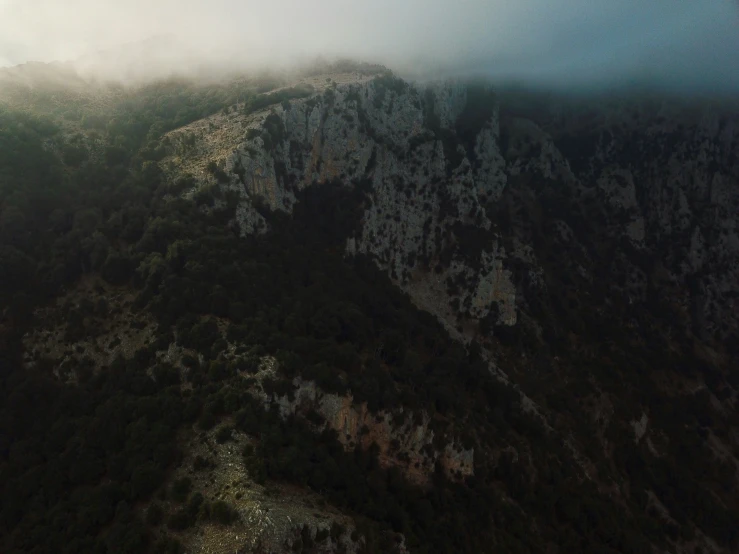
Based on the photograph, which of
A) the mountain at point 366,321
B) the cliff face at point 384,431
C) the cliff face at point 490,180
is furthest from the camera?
the cliff face at point 490,180

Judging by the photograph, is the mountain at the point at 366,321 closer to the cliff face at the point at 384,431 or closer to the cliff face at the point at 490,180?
the cliff face at the point at 384,431

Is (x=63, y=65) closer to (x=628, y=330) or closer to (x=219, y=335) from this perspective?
(x=219, y=335)

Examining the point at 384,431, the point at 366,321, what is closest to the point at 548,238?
the point at 366,321

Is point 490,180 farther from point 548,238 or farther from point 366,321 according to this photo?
point 366,321

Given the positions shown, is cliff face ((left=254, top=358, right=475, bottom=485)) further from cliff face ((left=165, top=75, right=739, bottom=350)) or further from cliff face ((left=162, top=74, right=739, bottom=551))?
cliff face ((left=165, top=75, right=739, bottom=350))

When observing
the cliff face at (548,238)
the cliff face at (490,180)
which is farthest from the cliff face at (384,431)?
the cliff face at (490,180)

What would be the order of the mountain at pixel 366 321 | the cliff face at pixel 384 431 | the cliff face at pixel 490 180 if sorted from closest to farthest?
the mountain at pixel 366 321, the cliff face at pixel 384 431, the cliff face at pixel 490 180

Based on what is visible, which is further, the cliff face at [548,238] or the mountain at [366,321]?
the cliff face at [548,238]

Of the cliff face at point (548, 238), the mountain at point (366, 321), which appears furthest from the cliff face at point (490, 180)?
the mountain at point (366, 321)
